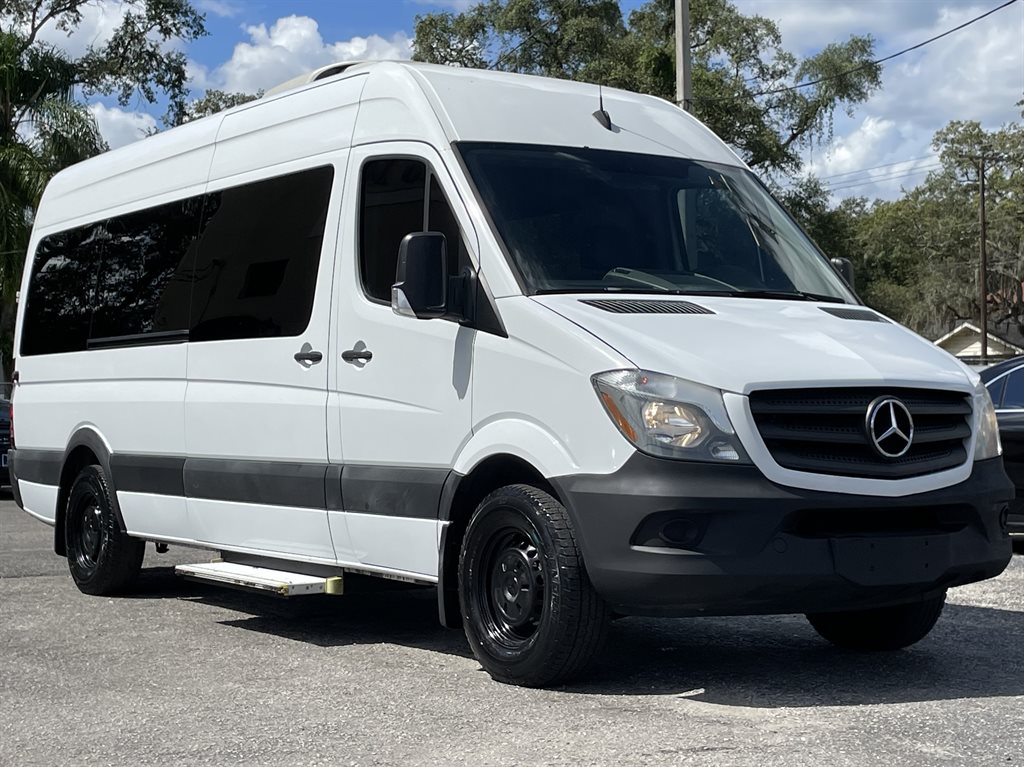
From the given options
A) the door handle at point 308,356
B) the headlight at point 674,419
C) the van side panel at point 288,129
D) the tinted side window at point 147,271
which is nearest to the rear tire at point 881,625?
the headlight at point 674,419

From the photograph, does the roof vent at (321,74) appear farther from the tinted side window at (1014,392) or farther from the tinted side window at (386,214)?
the tinted side window at (1014,392)

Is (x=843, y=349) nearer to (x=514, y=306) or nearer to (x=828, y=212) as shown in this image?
(x=514, y=306)

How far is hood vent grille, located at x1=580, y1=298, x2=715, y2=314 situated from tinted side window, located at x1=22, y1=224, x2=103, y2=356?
480cm

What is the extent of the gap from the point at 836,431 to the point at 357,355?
235cm

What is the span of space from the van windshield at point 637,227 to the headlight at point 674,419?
80cm

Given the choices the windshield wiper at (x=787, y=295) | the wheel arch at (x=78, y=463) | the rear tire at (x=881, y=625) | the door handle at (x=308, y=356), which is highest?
the windshield wiper at (x=787, y=295)

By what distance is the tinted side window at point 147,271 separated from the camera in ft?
29.2

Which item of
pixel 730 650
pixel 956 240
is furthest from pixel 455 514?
pixel 956 240

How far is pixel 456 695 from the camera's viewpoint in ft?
20.3

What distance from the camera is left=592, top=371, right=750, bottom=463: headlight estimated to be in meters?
5.75


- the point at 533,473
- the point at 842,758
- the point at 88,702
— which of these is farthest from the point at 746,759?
the point at 88,702

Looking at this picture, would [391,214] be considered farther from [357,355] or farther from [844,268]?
[844,268]

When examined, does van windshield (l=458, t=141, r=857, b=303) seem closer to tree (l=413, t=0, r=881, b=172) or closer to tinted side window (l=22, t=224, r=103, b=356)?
tinted side window (l=22, t=224, r=103, b=356)

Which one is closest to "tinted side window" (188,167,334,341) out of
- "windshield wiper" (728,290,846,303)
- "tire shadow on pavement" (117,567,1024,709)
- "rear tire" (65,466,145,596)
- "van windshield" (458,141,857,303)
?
"van windshield" (458,141,857,303)
